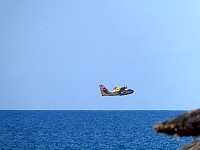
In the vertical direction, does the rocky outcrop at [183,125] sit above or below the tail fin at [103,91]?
below

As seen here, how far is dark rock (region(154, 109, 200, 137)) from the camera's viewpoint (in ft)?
40.0

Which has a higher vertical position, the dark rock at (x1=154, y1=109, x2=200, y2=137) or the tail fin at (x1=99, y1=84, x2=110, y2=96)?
the tail fin at (x1=99, y1=84, x2=110, y2=96)

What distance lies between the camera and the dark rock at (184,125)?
40.0ft

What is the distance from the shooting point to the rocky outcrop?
1220 cm

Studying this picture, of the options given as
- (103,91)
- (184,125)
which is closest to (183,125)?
(184,125)

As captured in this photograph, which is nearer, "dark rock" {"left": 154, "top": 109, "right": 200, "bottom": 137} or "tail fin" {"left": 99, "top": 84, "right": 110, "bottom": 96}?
"dark rock" {"left": 154, "top": 109, "right": 200, "bottom": 137}

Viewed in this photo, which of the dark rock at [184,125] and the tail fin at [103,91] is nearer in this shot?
the dark rock at [184,125]

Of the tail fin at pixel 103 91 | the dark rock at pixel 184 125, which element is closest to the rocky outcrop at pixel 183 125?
the dark rock at pixel 184 125

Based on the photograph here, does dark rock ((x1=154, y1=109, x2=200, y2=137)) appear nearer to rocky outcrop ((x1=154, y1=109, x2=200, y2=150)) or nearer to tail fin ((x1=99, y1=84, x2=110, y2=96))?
rocky outcrop ((x1=154, y1=109, x2=200, y2=150))

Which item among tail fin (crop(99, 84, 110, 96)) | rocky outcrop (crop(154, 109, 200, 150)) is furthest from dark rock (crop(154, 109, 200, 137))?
tail fin (crop(99, 84, 110, 96))

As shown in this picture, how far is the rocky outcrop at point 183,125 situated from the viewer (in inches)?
480

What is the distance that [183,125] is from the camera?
1237cm

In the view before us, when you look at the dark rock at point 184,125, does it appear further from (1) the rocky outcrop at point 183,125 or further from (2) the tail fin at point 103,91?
(2) the tail fin at point 103,91

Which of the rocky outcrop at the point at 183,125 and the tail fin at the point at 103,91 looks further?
the tail fin at the point at 103,91
